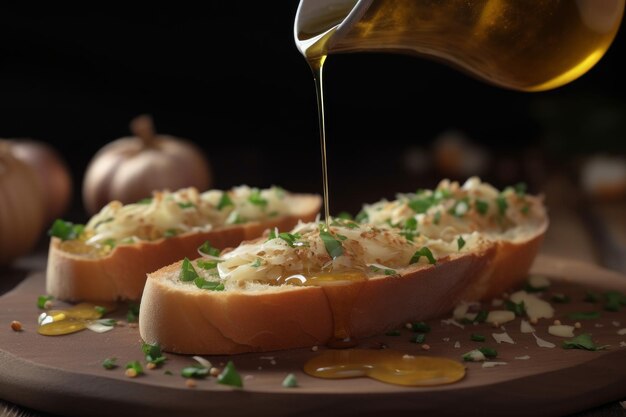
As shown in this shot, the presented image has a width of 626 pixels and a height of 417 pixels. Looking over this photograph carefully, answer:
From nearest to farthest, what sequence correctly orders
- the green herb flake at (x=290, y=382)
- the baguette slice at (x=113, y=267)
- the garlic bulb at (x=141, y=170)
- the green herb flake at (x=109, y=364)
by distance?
the green herb flake at (x=290, y=382)
the green herb flake at (x=109, y=364)
the baguette slice at (x=113, y=267)
the garlic bulb at (x=141, y=170)

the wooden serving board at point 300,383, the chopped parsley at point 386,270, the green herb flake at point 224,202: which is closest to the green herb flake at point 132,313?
the wooden serving board at point 300,383

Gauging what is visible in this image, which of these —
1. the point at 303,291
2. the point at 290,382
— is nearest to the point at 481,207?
the point at 303,291

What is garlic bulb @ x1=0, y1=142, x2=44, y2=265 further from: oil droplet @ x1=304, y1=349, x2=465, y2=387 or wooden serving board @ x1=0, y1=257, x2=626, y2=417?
oil droplet @ x1=304, y1=349, x2=465, y2=387

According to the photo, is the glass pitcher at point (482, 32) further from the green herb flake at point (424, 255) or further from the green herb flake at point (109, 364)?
the green herb flake at point (109, 364)

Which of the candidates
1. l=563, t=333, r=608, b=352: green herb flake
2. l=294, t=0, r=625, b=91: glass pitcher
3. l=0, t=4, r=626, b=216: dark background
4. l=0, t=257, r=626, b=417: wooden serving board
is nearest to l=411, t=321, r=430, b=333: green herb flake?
l=0, t=257, r=626, b=417: wooden serving board

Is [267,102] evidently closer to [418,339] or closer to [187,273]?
[187,273]

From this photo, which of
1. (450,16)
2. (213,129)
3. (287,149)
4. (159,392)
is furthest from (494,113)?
(159,392)
